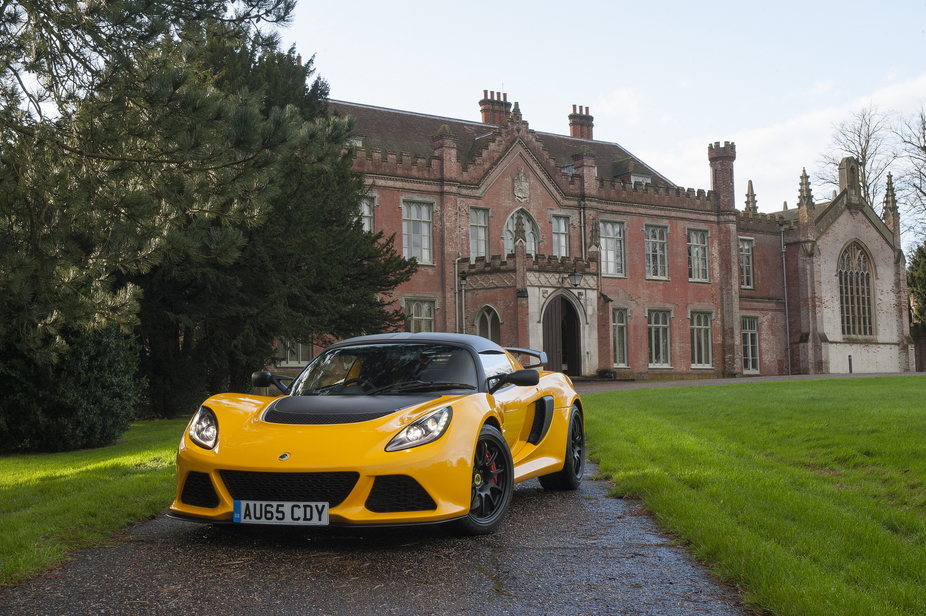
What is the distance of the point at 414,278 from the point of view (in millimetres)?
31812

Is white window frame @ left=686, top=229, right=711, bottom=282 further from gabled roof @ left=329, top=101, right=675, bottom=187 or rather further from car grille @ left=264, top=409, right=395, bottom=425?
car grille @ left=264, top=409, right=395, bottom=425

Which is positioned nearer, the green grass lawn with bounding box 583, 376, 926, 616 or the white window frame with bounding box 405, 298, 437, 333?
the green grass lawn with bounding box 583, 376, 926, 616

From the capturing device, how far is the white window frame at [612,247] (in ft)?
120

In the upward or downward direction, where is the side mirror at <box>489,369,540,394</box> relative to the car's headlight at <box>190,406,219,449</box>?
upward

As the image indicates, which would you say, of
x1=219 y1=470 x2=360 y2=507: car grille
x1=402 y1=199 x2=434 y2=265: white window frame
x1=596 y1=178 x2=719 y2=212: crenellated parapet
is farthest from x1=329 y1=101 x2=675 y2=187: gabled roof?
x1=219 y1=470 x2=360 y2=507: car grille

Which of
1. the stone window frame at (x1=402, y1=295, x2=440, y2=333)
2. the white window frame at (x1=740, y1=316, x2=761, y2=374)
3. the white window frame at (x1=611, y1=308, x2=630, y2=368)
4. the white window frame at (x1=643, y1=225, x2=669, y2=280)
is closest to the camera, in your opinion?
the stone window frame at (x1=402, y1=295, x2=440, y2=333)

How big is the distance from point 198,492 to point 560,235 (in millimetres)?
30955

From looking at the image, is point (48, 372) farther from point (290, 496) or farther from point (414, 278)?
point (414, 278)

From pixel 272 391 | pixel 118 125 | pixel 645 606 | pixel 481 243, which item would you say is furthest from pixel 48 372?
pixel 481 243

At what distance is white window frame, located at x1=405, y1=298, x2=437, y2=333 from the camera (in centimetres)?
3209

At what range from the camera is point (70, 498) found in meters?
7.16

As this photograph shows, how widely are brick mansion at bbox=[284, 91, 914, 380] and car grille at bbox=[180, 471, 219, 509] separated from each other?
2098cm

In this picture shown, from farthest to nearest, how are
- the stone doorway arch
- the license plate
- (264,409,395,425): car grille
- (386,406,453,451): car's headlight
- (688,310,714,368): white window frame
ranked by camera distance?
1. (688,310,714,368): white window frame
2. the stone doorway arch
3. (264,409,395,425): car grille
4. (386,406,453,451): car's headlight
5. the license plate

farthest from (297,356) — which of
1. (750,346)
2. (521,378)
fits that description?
(521,378)
